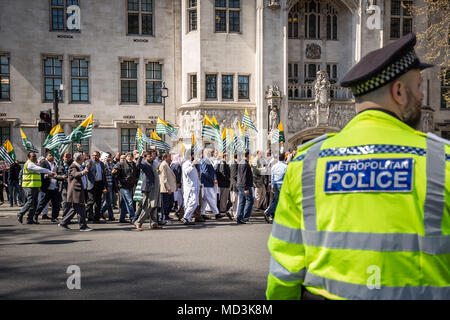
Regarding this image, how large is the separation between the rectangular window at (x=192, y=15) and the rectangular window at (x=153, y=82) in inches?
114

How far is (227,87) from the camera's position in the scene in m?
24.1

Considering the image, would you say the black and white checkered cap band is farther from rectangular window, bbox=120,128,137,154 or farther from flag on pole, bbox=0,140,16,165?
rectangular window, bbox=120,128,137,154

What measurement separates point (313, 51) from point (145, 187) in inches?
697

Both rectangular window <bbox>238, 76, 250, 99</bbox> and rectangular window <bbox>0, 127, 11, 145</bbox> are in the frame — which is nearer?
rectangular window <bbox>0, 127, 11, 145</bbox>

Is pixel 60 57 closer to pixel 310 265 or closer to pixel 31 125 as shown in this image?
pixel 31 125

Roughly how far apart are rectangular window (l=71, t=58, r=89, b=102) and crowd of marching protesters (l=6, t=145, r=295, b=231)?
36.7 feet

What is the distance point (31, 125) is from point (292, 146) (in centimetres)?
1418

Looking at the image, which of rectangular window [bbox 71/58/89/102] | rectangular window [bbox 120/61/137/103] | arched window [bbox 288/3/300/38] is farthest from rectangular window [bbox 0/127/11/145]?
arched window [bbox 288/3/300/38]

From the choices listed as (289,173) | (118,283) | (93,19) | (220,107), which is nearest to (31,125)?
(93,19)

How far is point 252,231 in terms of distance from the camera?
10688 mm

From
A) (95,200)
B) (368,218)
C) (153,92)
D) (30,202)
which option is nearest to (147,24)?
(153,92)

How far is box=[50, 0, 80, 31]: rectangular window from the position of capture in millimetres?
23734

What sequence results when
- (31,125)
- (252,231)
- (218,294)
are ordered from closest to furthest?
(218,294), (252,231), (31,125)

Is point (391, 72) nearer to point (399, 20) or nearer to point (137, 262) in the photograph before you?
point (137, 262)
